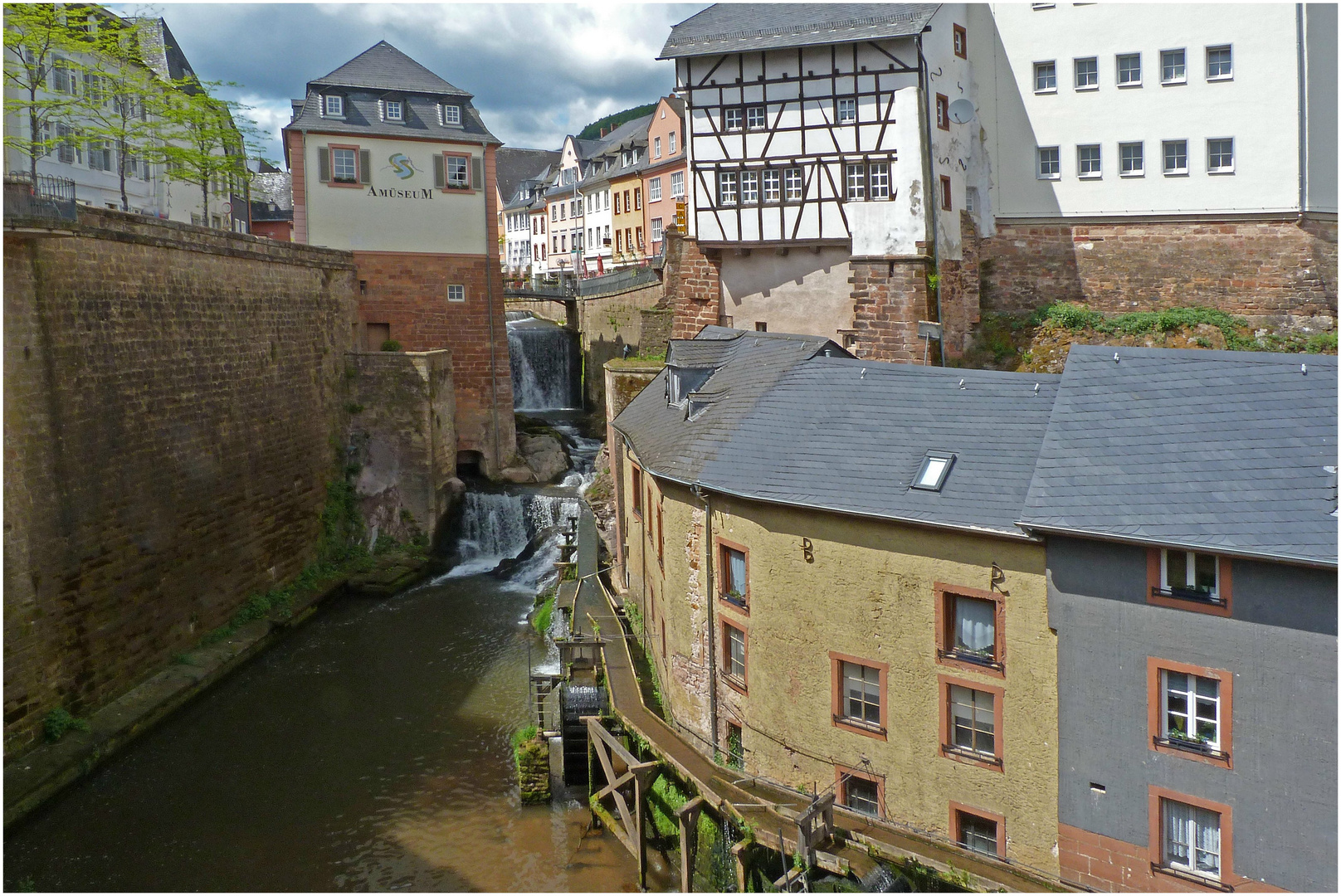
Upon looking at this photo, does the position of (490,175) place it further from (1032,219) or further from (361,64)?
(1032,219)

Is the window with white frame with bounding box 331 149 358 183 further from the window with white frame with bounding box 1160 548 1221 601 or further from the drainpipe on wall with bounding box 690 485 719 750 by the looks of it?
the window with white frame with bounding box 1160 548 1221 601

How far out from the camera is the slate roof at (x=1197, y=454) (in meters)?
10.1

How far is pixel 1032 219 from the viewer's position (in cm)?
2638

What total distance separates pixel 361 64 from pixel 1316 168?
80.0ft

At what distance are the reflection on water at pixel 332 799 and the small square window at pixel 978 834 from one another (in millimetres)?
4524

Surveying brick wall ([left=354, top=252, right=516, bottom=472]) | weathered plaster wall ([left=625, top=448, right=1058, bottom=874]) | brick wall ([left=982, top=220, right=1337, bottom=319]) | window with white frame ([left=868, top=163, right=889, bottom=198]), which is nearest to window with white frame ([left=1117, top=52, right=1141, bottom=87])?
brick wall ([left=982, top=220, right=1337, bottom=319])

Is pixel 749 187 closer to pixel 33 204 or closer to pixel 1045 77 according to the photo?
pixel 1045 77

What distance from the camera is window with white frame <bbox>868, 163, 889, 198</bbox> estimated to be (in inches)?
938

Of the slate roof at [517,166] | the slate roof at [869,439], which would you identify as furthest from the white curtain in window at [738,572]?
the slate roof at [517,166]

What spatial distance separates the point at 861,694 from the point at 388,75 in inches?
997

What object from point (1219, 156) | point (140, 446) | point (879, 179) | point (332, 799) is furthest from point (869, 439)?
point (1219, 156)

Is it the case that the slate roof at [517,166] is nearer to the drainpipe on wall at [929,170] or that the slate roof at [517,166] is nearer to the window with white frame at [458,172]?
the window with white frame at [458,172]

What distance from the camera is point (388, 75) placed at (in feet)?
105

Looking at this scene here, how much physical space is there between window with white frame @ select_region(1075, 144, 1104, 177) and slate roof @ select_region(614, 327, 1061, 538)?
12.8m
